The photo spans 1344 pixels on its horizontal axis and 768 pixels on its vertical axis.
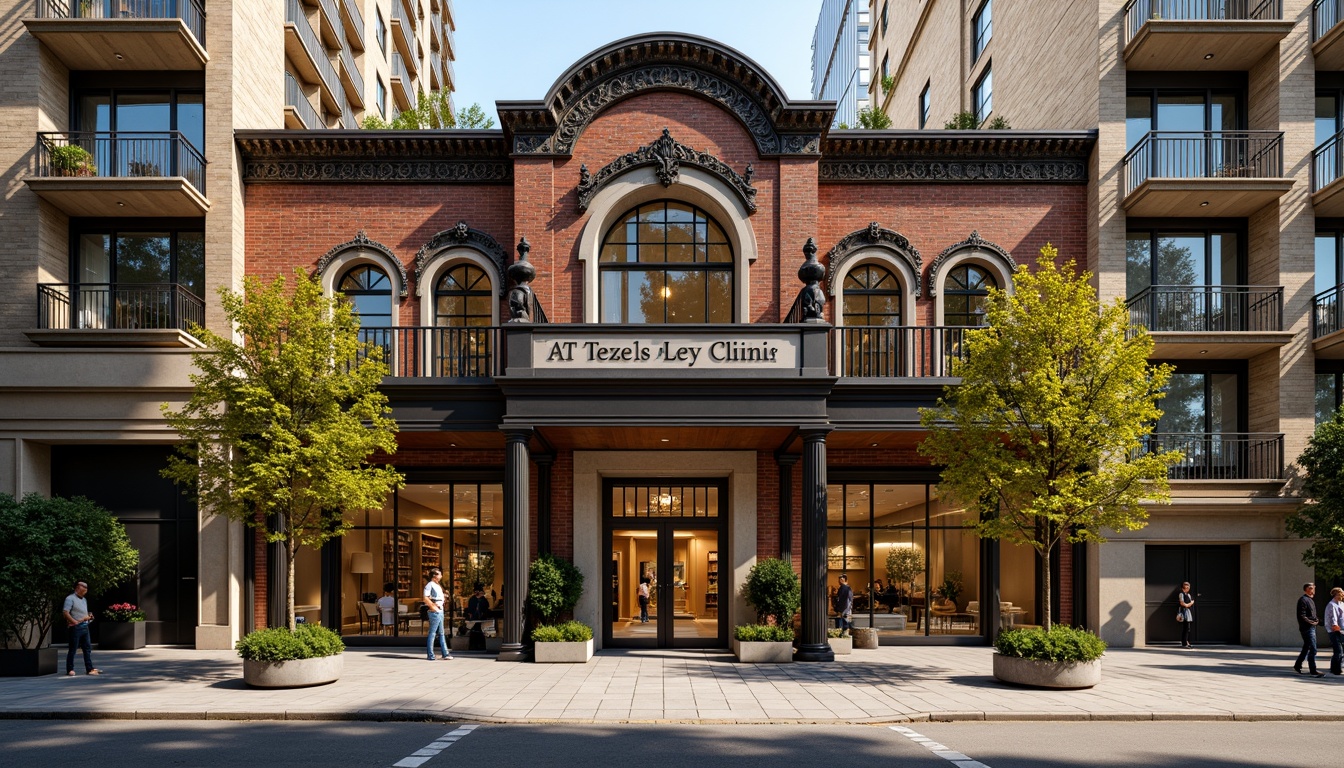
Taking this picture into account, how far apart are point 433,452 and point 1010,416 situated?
1188cm

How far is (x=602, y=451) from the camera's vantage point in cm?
1973

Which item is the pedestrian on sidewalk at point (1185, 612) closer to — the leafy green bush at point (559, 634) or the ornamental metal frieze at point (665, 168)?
the ornamental metal frieze at point (665, 168)

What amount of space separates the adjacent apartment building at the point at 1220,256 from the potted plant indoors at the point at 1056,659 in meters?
6.29

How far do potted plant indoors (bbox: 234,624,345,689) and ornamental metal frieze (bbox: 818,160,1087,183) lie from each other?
14.0m

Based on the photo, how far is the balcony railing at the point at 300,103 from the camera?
25766 mm

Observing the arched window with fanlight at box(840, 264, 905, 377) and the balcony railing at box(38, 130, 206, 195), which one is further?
the arched window with fanlight at box(840, 264, 905, 377)

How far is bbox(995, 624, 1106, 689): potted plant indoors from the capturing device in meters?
13.9

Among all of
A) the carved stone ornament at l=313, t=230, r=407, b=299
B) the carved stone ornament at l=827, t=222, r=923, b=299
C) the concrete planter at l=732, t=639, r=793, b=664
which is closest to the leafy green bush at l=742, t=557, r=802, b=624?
the concrete planter at l=732, t=639, r=793, b=664

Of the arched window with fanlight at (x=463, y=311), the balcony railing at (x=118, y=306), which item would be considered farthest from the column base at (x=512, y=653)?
the balcony railing at (x=118, y=306)

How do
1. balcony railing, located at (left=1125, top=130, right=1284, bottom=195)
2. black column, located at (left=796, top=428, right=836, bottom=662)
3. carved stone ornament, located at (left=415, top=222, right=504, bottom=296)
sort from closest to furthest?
black column, located at (left=796, top=428, right=836, bottom=662)
carved stone ornament, located at (left=415, top=222, right=504, bottom=296)
balcony railing, located at (left=1125, top=130, right=1284, bottom=195)

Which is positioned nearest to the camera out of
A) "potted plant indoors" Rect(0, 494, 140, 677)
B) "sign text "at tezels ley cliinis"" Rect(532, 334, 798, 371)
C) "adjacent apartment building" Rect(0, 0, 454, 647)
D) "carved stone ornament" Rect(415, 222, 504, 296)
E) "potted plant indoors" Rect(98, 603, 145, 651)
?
"potted plant indoors" Rect(0, 494, 140, 677)

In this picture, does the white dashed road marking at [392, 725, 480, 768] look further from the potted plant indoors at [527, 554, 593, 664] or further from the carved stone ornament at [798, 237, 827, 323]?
the carved stone ornament at [798, 237, 827, 323]

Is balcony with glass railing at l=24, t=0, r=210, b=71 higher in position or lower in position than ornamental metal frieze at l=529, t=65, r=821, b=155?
higher

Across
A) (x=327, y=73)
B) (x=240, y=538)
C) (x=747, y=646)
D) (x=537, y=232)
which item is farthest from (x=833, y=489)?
(x=327, y=73)
